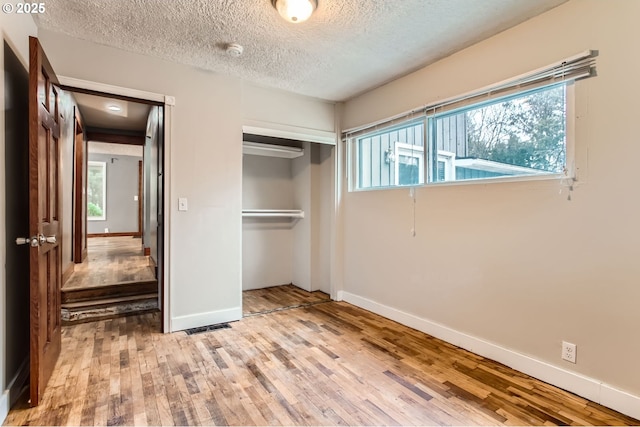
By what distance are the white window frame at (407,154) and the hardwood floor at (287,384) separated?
1485 millimetres

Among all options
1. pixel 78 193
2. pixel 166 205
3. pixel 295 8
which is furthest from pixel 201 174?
pixel 78 193

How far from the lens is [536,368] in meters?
2.20

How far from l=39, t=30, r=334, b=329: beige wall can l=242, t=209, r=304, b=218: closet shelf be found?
94cm

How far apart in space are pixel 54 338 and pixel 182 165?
162 cm

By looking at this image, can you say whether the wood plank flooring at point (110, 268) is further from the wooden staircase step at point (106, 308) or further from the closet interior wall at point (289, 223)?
the closet interior wall at point (289, 223)

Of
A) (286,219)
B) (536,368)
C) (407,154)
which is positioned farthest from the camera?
(286,219)

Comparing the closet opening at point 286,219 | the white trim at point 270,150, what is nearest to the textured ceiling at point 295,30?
the white trim at point 270,150

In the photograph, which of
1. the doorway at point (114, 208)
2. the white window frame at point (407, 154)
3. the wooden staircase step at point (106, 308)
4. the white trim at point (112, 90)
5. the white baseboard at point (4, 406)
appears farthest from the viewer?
the doorway at point (114, 208)

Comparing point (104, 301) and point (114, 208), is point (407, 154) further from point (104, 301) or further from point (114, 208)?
point (114, 208)

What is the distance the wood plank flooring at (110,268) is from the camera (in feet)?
12.5

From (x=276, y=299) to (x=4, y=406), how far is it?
264 centimetres

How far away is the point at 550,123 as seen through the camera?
7.16ft

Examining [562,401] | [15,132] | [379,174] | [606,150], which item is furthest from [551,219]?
[15,132]

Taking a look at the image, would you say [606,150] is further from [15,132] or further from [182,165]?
[15,132]
